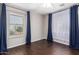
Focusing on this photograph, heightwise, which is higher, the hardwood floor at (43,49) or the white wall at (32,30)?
the white wall at (32,30)

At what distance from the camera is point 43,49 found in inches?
59.7

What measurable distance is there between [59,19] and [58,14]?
10 cm

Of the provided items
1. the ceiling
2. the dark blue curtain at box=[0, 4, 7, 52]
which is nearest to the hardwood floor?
the dark blue curtain at box=[0, 4, 7, 52]

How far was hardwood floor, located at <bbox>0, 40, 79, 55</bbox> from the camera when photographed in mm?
1379

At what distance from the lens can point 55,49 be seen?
1447 mm

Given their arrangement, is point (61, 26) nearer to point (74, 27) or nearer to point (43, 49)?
point (74, 27)

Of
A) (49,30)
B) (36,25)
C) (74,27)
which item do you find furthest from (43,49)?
(74,27)

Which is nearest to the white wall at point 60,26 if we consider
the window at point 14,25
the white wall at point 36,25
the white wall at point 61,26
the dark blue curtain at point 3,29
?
the white wall at point 61,26

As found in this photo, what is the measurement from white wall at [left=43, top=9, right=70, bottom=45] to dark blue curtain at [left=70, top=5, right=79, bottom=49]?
68 millimetres

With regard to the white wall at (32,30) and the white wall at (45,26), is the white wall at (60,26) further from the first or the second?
the white wall at (32,30)

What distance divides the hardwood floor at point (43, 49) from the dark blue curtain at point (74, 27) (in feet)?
0.46

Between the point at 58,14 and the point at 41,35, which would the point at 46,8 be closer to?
the point at 58,14

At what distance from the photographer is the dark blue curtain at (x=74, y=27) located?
4.40 feet
